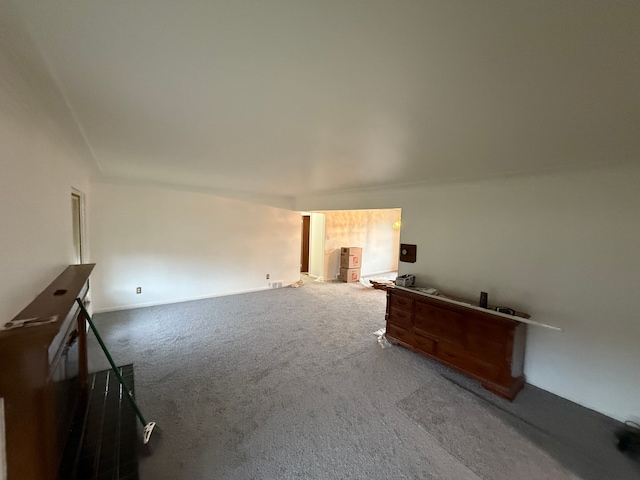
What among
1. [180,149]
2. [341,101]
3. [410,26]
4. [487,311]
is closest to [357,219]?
[487,311]

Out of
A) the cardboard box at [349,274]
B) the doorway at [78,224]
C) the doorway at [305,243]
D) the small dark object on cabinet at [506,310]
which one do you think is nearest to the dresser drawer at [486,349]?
the small dark object on cabinet at [506,310]

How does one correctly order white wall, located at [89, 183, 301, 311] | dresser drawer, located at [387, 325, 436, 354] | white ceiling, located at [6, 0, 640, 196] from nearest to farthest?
white ceiling, located at [6, 0, 640, 196]
dresser drawer, located at [387, 325, 436, 354]
white wall, located at [89, 183, 301, 311]

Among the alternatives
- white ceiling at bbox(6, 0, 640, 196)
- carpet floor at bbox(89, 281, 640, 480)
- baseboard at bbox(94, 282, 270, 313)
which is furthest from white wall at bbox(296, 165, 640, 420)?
baseboard at bbox(94, 282, 270, 313)

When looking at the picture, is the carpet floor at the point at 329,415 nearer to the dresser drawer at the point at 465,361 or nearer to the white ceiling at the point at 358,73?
the dresser drawer at the point at 465,361

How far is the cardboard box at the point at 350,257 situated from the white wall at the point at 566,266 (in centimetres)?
358

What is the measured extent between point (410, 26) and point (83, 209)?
4.46m

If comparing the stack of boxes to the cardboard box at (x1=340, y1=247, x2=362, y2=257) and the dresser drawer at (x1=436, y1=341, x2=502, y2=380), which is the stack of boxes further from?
the dresser drawer at (x1=436, y1=341, x2=502, y2=380)

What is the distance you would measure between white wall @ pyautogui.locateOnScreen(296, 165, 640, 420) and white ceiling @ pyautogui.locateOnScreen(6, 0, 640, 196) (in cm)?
45

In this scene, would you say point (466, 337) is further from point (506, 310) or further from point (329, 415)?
point (329, 415)

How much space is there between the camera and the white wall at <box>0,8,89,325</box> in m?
0.99

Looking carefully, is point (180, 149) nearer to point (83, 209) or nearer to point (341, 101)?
point (341, 101)

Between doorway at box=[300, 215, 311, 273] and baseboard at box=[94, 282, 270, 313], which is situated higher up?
doorway at box=[300, 215, 311, 273]

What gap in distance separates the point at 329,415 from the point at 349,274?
4.72m

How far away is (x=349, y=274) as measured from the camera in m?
6.72
